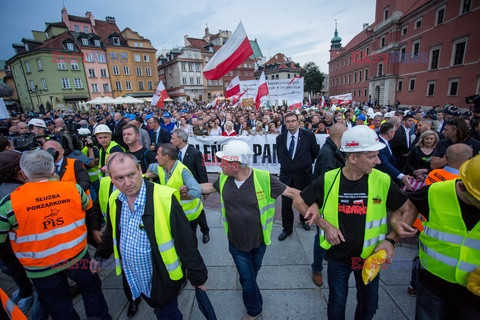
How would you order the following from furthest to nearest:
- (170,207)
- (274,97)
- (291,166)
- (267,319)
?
(274,97) < (291,166) < (267,319) < (170,207)

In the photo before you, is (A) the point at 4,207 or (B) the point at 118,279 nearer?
(A) the point at 4,207

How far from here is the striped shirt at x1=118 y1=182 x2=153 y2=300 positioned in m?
1.99

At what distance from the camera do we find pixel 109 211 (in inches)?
87.6

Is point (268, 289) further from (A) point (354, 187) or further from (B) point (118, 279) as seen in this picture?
(B) point (118, 279)

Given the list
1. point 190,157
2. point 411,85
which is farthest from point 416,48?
point 190,157

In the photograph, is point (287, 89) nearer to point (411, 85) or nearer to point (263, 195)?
point (263, 195)

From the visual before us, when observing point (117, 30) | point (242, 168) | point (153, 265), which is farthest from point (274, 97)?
point (117, 30)

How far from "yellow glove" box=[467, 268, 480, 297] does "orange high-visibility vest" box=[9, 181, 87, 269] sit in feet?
11.1

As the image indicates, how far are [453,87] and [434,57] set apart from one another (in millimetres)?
5362

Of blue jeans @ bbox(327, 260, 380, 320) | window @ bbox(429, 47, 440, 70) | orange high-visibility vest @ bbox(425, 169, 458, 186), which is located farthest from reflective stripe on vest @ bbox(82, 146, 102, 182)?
window @ bbox(429, 47, 440, 70)

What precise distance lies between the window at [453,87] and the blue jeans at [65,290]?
34.8 m

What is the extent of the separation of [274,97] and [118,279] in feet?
35.3

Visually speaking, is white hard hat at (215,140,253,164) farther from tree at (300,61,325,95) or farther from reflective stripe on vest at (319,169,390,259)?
tree at (300,61,325,95)

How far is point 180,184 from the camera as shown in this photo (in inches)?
123
